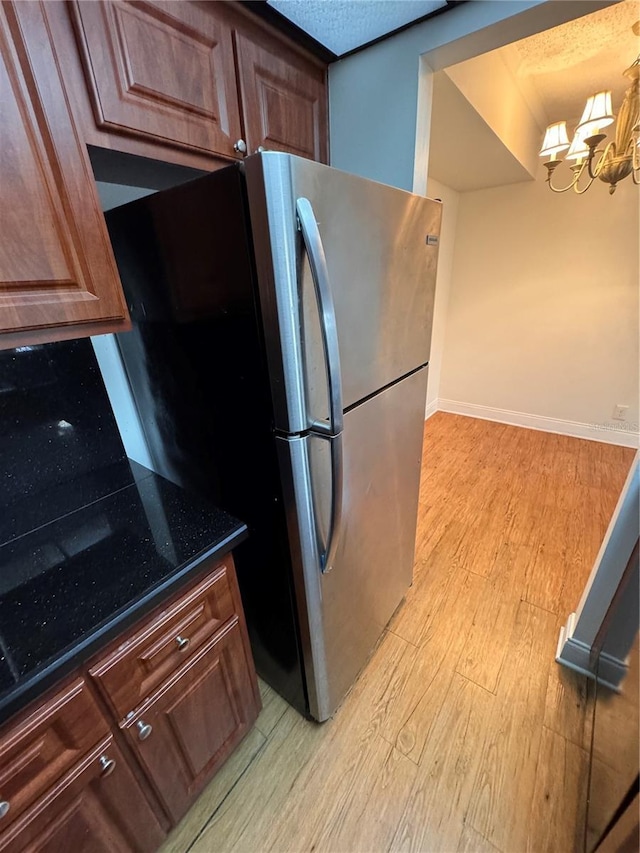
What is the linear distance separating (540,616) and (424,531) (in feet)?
2.37

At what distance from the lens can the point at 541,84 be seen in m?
2.18

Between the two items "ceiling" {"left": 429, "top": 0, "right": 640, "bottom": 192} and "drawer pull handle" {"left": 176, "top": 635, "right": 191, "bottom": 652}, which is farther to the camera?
"ceiling" {"left": 429, "top": 0, "right": 640, "bottom": 192}

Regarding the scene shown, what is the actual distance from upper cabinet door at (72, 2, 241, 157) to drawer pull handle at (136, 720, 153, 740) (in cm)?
132

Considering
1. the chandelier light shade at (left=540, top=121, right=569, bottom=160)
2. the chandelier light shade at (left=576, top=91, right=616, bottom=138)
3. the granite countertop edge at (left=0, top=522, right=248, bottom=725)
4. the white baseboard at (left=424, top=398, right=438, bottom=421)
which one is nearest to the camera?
the granite countertop edge at (left=0, top=522, right=248, bottom=725)

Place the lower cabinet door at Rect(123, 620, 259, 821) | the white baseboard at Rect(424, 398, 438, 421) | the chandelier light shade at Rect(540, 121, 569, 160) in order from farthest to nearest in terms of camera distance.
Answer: the white baseboard at Rect(424, 398, 438, 421)
the chandelier light shade at Rect(540, 121, 569, 160)
the lower cabinet door at Rect(123, 620, 259, 821)

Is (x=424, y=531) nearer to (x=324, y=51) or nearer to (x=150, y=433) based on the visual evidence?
(x=150, y=433)

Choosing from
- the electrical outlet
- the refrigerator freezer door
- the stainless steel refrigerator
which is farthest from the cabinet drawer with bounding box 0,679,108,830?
the electrical outlet

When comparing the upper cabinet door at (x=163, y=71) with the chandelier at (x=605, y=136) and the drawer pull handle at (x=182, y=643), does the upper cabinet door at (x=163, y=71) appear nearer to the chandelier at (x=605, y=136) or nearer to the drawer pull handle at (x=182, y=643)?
the drawer pull handle at (x=182, y=643)

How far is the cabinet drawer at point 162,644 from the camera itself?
2.38 ft

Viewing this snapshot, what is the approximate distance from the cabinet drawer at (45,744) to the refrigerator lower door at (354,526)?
0.52m

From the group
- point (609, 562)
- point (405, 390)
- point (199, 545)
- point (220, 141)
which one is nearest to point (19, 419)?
point (199, 545)

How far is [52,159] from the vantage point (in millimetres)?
664

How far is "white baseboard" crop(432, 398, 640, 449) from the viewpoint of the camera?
313 cm

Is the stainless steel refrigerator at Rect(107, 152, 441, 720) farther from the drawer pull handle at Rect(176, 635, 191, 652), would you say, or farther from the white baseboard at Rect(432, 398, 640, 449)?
the white baseboard at Rect(432, 398, 640, 449)
